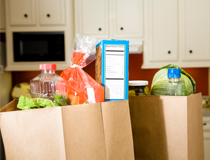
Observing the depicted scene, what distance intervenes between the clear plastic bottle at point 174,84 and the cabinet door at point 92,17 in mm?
1591

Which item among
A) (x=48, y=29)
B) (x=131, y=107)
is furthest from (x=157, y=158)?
(x=48, y=29)

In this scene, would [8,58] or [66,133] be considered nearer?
[66,133]

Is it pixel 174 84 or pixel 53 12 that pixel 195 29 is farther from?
pixel 174 84

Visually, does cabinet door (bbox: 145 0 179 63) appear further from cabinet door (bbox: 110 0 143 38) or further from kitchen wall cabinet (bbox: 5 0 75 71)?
kitchen wall cabinet (bbox: 5 0 75 71)

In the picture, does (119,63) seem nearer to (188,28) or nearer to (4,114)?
(4,114)

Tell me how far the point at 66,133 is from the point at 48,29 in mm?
1769

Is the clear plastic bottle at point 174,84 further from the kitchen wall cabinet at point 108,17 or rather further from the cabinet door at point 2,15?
the cabinet door at point 2,15

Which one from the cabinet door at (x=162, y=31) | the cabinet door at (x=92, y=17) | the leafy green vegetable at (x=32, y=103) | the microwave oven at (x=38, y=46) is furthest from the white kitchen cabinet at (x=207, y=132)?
the leafy green vegetable at (x=32, y=103)

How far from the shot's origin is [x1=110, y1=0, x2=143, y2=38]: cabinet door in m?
2.05

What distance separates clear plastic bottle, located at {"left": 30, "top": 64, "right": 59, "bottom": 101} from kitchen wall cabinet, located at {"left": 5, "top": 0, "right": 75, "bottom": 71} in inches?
56.1

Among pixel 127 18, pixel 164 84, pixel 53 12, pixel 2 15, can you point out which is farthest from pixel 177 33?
pixel 2 15

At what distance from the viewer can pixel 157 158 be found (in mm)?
578

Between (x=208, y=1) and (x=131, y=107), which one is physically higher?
(x=208, y=1)

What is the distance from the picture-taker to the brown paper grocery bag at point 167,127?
53 cm
